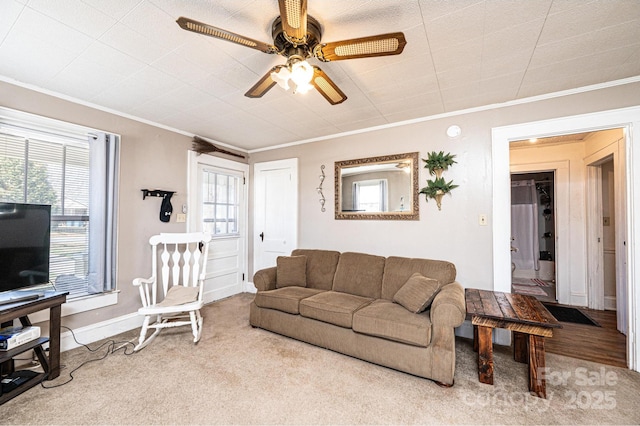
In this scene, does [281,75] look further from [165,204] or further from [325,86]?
[165,204]

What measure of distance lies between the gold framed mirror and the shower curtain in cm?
366

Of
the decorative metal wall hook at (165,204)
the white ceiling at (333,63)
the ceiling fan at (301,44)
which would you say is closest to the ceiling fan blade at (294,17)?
the ceiling fan at (301,44)

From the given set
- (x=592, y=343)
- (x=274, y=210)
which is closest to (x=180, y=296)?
(x=274, y=210)

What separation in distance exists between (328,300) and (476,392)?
1.37 m

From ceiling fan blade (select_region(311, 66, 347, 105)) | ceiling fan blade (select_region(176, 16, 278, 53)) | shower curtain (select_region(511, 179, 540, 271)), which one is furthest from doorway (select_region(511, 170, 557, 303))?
ceiling fan blade (select_region(176, 16, 278, 53))

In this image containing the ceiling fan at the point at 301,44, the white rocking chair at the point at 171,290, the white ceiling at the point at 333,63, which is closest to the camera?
the ceiling fan at the point at 301,44

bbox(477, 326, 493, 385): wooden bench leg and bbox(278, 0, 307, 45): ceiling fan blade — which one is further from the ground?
bbox(278, 0, 307, 45): ceiling fan blade

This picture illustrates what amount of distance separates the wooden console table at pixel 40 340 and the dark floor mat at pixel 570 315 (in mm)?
5289

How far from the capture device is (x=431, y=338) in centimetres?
217

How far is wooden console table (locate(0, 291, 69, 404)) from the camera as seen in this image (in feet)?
6.23

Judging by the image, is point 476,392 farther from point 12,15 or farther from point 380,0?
point 12,15

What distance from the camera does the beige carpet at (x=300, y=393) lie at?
1765 millimetres

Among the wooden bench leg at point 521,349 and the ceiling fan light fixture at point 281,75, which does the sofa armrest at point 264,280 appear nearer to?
the ceiling fan light fixture at point 281,75

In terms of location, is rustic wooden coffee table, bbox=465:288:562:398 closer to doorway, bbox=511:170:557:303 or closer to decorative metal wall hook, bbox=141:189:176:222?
decorative metal wall hook, bbox=141:189:176:222
